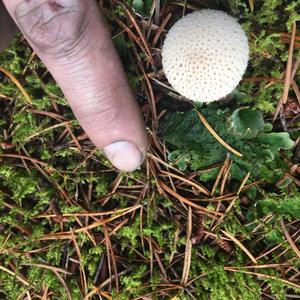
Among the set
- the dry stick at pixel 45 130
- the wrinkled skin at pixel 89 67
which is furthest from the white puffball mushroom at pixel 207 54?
the dry stick at pixel 45 130

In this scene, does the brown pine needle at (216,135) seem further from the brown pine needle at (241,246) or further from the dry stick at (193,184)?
the brown pine needle at (241,246)

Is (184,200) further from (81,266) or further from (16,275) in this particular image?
(16,275)

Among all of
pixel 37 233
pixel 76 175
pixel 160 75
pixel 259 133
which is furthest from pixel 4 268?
pixel 259 133

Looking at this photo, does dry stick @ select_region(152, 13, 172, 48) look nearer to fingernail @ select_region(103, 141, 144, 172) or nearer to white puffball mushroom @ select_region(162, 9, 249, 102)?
white puffball mushroom @ select_region(162, 9, 249, 102)

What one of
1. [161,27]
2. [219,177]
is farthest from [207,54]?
[219,177]

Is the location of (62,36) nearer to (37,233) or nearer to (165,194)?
(165,194)

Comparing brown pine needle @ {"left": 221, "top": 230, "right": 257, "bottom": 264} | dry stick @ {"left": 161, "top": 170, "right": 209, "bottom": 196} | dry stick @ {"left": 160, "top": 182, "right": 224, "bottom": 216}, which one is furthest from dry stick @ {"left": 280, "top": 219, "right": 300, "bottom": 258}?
dry stick @ {"left": 161, "top": 170, "right": 209, "bottom": 196}
